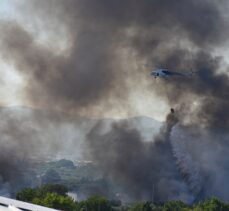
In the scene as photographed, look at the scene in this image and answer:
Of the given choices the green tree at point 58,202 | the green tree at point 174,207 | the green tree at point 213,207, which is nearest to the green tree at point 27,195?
the green tree at point 58,202

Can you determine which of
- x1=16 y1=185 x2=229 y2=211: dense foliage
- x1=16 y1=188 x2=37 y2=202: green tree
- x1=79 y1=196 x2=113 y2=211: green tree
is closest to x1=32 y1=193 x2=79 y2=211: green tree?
x1=16 y1=185 x2=229 y2=211: dense foliage

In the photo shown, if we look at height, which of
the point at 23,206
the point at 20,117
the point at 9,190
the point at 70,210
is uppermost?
the point at 20,117

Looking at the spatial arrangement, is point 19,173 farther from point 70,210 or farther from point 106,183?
point 70,210

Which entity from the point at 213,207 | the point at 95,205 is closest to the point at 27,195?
the point at 95,205

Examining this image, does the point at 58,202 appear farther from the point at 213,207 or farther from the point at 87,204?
the point at 213,207

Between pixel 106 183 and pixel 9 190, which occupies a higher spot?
pixel 106 183

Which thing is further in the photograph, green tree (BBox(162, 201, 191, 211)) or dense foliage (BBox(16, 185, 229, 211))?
green tree (BBox(162, 201, 191, 211))

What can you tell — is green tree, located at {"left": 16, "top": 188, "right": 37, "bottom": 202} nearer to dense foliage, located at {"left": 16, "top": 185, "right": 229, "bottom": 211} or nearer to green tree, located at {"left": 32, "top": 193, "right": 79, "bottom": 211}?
dense foliage, located at {"left": 16, "top": 185, "right": 229, "bottom": 211}

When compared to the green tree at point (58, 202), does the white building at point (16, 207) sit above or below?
below

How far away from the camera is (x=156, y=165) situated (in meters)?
128

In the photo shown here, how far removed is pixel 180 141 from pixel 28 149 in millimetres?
36614

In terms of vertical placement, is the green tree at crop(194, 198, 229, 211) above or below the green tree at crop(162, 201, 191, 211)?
below

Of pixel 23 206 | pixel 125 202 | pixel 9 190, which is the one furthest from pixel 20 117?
pixel 23 206

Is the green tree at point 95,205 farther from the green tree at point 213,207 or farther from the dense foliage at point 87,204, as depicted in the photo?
the green tree at point 213,207
